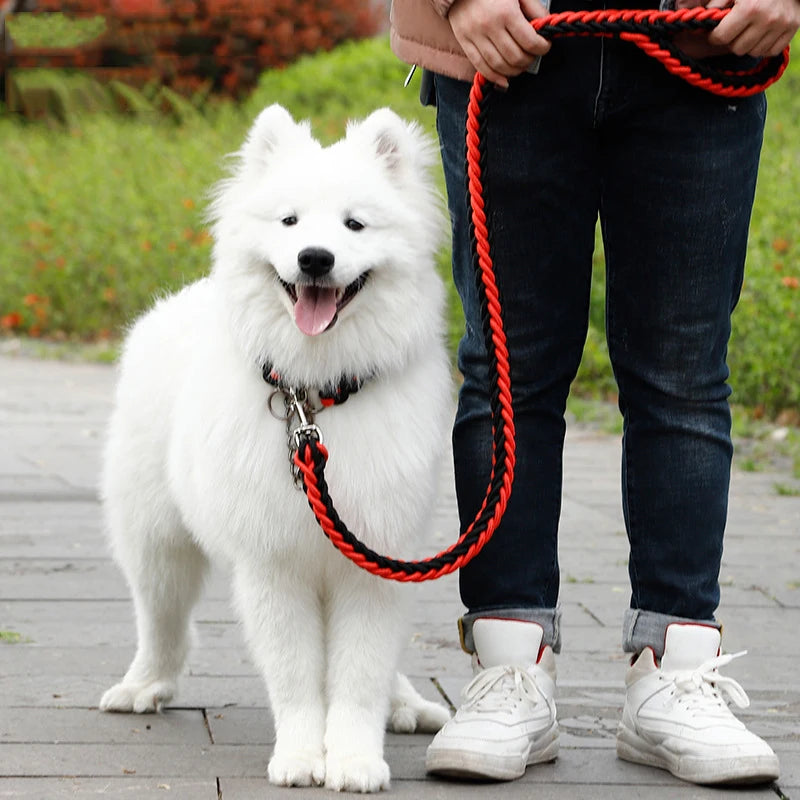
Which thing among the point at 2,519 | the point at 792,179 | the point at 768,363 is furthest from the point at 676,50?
the point at 792,179

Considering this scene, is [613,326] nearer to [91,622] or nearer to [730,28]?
[730,28]

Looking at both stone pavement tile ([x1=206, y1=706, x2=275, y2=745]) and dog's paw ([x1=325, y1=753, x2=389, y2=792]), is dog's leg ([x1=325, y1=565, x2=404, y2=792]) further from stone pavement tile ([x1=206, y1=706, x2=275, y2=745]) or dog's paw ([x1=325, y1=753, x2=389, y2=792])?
stone pavement tile ([x1=206, y1=706, x2=275, y2=745])

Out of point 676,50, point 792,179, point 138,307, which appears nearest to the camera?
point 676,50

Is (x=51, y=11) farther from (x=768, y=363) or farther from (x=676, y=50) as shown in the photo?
(x=676, y=50)

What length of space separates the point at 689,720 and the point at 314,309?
1115 millimetres

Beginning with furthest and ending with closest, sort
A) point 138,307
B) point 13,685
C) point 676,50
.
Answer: point 138,307 → point 13,685 → point 676,50

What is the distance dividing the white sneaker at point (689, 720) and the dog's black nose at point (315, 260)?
1027mm

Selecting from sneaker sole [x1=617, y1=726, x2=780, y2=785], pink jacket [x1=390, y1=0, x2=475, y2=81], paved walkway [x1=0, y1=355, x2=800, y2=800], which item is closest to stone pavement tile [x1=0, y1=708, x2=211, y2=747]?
paved walkway [x1=0, y1=355, x2=800, y2=800]

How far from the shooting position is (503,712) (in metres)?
2.95

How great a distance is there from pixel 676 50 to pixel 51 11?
61.4ft

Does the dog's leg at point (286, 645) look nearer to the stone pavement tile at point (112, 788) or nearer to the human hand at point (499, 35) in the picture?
the stone pavement tile at point (112, 788)

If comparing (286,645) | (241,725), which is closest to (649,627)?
(286,645)

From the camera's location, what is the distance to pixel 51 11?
65.9ft

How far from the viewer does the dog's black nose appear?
2.85m
